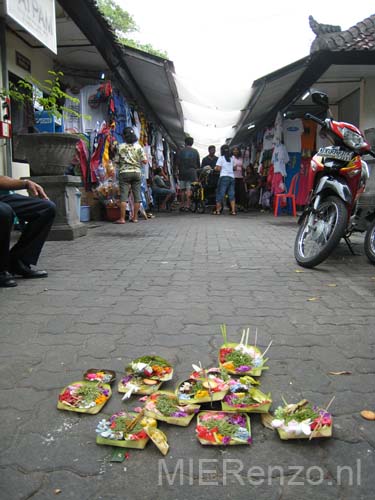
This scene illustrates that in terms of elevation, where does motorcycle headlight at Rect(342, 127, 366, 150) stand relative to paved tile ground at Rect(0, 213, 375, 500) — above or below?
above

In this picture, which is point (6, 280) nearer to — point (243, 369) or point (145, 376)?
point (145, 376)

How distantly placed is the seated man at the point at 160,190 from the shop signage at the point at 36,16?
7.56 meters

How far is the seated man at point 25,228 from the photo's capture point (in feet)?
11.8

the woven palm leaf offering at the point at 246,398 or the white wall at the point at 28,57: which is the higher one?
the white wall at the point at 28,57

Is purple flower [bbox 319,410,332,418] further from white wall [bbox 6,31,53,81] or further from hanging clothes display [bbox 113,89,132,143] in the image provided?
hanging clothes display [bbox 113,89,132,143]

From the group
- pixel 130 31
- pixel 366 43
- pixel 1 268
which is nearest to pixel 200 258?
pixel 1 268

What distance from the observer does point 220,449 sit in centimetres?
150

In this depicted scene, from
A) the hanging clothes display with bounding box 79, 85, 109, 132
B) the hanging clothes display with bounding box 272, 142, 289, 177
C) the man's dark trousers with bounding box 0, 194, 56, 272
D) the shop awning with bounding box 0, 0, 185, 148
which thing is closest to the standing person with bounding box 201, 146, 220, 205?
the hanging clothes display with bounding box 272, 142, 289, 177

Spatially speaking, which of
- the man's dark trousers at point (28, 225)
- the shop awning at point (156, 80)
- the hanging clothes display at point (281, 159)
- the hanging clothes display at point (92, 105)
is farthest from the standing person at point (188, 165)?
the man's dark trousers at point (28, 225)

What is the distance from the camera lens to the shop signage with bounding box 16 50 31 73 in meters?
7.35

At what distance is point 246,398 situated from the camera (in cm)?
175

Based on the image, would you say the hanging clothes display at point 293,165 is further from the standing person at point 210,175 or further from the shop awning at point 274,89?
the standing person at point 210,175

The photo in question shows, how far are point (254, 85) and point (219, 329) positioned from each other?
880 centimetres

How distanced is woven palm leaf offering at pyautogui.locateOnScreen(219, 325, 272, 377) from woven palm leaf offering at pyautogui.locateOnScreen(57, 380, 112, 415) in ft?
1.95
